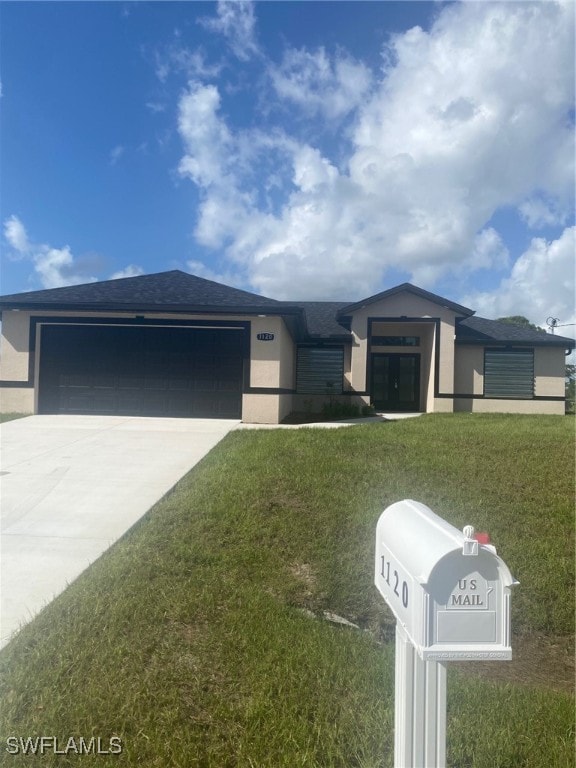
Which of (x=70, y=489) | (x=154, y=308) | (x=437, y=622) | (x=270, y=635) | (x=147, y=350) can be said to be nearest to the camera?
(x=437, y=622)

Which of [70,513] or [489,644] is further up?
[489,644]

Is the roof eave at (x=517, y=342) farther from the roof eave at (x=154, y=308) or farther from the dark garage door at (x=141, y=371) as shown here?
the dark garage door at (x=141, y=371)

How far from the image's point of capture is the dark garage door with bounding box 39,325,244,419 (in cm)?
1348

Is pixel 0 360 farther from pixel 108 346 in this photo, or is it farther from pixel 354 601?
pixel 354 601

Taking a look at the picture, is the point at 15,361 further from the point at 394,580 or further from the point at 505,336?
the point at 505,336

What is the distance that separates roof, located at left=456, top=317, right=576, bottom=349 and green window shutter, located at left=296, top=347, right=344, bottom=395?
13.6ft

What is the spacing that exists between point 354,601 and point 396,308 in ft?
47.1

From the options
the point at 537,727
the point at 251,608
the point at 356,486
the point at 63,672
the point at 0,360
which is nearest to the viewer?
the point at 537,727

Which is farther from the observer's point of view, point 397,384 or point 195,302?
point 397,384

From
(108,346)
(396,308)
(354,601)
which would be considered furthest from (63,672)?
(396,308)

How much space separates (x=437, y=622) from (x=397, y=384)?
1769 centimetres

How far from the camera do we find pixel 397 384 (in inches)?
738

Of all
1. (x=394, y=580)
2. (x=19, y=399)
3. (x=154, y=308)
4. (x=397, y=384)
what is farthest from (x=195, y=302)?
(x=394, y=580)

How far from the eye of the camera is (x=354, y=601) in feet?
12.8
